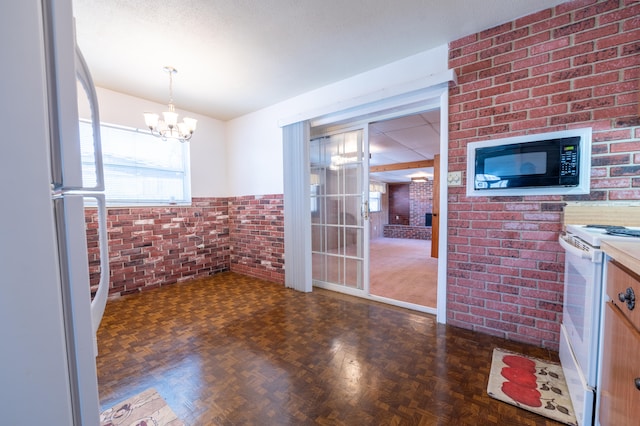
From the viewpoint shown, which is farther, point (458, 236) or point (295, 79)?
point (295, 79)

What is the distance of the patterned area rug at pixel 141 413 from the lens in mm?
1319

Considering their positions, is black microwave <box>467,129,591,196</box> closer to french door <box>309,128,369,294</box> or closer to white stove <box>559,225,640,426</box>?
white stove <box>559,225,640,426</box>

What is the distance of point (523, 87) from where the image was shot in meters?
1.94

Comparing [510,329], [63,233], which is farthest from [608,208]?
[63,233]

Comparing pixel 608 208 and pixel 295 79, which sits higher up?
pixel 295 79

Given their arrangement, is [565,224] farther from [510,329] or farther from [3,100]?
[3,100]

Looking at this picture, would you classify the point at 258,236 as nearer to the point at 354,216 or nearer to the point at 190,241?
the point at 190,241

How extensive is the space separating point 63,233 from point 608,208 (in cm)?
268

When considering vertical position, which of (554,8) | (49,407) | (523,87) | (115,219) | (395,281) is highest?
(554,8)

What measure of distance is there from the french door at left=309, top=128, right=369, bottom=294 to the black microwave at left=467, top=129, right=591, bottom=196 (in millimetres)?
1191

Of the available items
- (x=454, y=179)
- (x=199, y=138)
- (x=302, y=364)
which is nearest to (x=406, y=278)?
(x=454, y=179)

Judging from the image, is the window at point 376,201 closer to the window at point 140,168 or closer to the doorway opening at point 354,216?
the doorway opening at point 354,216

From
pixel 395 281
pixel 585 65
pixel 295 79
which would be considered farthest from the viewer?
pixel 395 281

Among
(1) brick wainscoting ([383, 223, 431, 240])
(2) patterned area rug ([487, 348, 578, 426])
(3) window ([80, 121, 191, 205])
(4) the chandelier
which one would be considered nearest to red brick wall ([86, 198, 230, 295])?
(3) window ([80, 121, 191, 205])
